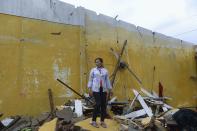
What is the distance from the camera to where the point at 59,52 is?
12883 millimetres

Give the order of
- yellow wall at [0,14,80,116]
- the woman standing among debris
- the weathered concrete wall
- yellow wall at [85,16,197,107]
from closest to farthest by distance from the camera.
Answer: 1. the woman standing among debris
2. yellow wall at [0,14,80,116]
3. the weathered concrete wall
4. yellow wall at [85,16,197,107]

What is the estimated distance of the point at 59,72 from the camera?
504 inches

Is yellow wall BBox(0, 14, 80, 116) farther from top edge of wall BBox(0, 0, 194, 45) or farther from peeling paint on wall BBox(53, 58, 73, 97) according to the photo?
top edge of wall BBox(0, 0, 194, 45)

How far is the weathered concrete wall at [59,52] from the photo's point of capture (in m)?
11.7

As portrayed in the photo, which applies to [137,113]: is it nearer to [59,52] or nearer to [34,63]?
[59,52]

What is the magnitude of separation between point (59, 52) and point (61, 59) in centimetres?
27

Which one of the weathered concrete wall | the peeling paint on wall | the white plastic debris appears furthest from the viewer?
the peeling paint on wall

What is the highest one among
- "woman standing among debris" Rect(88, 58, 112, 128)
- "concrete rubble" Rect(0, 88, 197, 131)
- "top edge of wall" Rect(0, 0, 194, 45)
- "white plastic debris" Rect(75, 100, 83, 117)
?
"top edge of wall" Rect(0, 0, 194, 45)

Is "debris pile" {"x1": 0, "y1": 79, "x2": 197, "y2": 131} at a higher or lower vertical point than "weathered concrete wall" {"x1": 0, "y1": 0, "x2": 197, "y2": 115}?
lower

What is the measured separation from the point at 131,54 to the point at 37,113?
5.25m

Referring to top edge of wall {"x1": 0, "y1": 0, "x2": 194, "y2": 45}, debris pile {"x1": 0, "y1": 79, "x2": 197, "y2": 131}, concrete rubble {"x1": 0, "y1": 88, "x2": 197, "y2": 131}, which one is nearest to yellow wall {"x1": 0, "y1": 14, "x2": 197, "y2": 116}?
top edge of wall {"x1": 0, "y1": 0, "x2": 194, "y2": 45}

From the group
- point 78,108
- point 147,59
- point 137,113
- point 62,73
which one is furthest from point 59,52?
point 147,59

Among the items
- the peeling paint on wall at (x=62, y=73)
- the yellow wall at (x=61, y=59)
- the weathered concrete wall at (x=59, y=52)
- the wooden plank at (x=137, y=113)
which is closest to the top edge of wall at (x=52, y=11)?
the weathered concrete wall at (x=59, y=52)

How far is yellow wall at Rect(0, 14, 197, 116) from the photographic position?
38.3 ft
